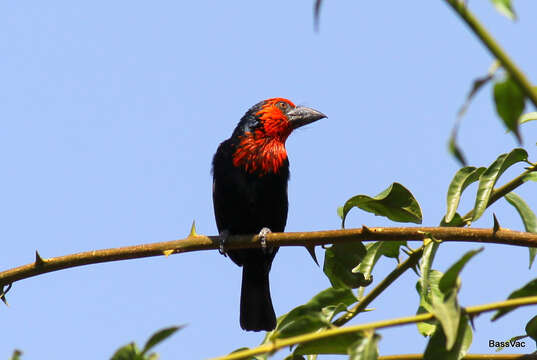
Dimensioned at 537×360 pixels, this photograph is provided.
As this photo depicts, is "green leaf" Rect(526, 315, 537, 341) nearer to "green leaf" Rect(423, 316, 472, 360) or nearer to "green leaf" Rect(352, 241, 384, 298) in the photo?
"green leaf" Rect(423, 316, 472, 360)

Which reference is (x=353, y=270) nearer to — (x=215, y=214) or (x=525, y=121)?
(x=525, y=121)

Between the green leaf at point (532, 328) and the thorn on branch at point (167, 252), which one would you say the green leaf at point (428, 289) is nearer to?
the green leaf at point (532, 328)

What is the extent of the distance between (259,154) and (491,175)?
3249mm

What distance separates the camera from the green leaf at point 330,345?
159 cm

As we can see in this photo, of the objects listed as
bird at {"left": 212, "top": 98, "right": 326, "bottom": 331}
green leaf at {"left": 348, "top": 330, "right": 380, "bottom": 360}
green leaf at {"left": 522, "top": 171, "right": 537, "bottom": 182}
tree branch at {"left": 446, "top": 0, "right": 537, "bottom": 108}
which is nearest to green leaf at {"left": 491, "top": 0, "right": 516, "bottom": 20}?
tree branch at {"left": 446, "top": 0, "right": 537, "bottom": 108}

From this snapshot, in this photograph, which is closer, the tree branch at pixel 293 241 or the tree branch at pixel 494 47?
the tree branch at pixel 494 47

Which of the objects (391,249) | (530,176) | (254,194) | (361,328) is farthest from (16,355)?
(254,194)

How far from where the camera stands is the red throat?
18.1ft

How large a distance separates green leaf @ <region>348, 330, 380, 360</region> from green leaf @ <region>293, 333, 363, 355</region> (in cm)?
4

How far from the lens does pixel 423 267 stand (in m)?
2.29

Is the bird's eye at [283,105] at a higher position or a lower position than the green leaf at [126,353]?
higher

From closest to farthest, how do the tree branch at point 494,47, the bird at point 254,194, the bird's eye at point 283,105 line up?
the tree branch at point 494,47, the bird at point 254,194, the bird's eye at point 283,105

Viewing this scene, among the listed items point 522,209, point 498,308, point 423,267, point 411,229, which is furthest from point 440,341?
point 522,209

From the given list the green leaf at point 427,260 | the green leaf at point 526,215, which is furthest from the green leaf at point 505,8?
the green leaf at point 526,215
